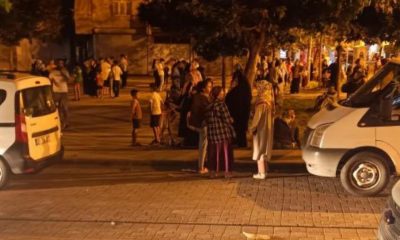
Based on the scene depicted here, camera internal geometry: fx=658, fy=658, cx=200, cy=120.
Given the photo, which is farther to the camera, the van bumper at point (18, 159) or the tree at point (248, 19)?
the tree at point (248, 19)

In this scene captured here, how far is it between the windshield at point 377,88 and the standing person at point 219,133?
1.93 metres

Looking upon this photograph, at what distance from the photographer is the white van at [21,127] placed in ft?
32.6

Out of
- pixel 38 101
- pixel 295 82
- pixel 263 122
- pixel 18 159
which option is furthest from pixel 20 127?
pixel 295 82

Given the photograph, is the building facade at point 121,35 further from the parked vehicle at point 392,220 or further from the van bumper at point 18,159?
the parked vehicle at point 392,220

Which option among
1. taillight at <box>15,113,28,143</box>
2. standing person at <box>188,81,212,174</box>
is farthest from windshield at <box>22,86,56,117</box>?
standing person at <box>188,81,212,174</box>

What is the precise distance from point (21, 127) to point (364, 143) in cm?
→ 506

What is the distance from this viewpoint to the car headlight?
9.55 m

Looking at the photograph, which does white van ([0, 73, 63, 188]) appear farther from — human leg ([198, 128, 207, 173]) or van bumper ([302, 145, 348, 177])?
van bumper ([302, 145, 348, 177])

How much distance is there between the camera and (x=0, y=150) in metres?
10.0

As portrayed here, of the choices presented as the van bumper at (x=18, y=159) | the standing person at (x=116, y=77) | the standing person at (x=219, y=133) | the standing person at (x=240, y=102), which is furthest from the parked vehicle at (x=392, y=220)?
the standing person at (x=116, y=77)

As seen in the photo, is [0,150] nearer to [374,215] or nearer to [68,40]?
[374,215]

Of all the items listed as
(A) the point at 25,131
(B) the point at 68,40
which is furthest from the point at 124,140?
(B) the point at 68,40

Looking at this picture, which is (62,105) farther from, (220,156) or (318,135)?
(318,135)

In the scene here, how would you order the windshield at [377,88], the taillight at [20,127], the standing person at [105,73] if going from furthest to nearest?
the standing person at [105,73]
the taillight at [20,127]
the windshield at [377,88]
